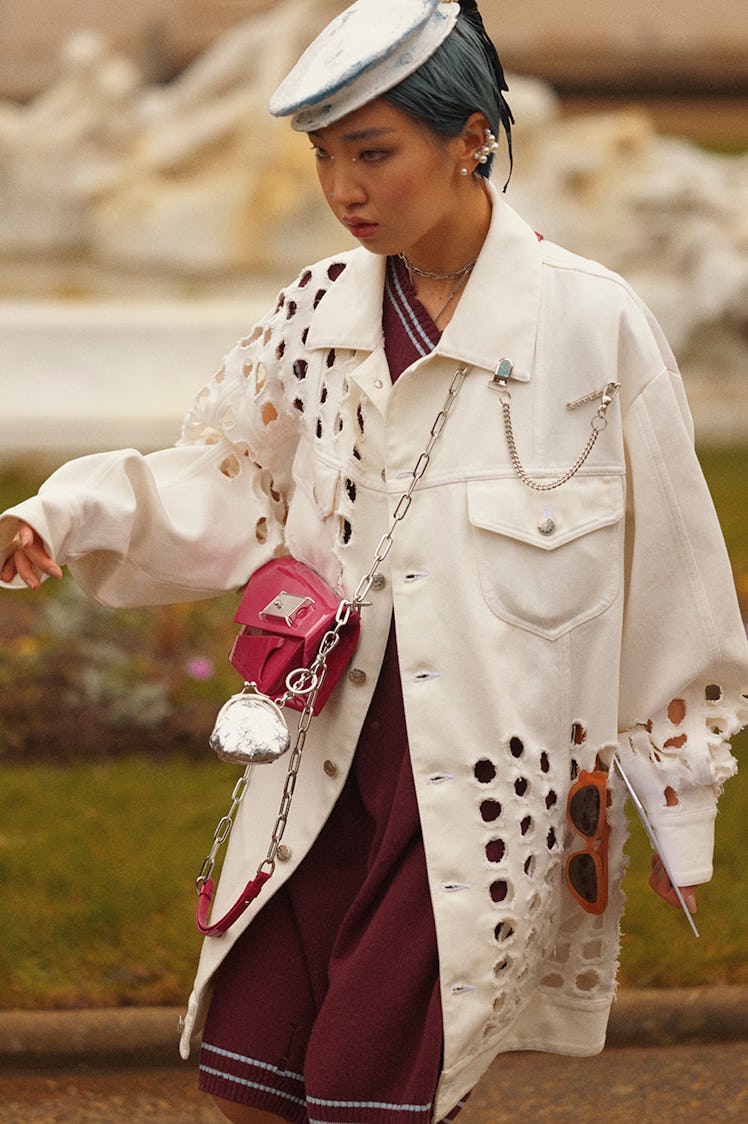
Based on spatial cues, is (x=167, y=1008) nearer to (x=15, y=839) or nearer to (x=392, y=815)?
(x=15, y=839)

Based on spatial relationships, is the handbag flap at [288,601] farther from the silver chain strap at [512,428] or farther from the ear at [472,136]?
the ear at [472,136]

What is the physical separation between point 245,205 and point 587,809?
9.89 meters

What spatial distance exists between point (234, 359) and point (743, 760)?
129 inches

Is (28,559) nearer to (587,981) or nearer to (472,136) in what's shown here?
(472,136)

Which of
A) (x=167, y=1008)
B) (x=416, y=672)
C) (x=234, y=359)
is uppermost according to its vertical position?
(x=234, y=359)

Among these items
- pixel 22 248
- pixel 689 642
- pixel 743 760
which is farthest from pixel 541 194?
pixel 689 642

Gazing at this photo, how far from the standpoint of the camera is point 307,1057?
292 cm

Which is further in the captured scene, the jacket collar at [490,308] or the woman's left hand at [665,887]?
the woman's left hand at [665,887]

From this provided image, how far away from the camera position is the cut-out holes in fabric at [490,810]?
2.92 meters

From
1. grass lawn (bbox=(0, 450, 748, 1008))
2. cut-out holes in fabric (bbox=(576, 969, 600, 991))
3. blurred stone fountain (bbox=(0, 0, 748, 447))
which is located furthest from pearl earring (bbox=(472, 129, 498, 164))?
blurred stone fountain (bbox=(0, 0, 748, 447))

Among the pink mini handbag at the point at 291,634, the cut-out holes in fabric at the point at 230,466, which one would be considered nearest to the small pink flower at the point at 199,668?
the cut-out holes in fabric at the point at 230,466

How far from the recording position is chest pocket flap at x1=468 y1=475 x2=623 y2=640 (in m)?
2.89

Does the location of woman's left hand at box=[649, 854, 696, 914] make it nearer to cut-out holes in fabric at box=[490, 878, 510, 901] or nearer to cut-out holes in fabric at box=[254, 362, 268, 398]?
cut-out holes in fabric at box=[490, 878, 510, 901]

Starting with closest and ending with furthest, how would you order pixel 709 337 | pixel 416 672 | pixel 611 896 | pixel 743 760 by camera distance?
pixel 416 672
pixel 611 896
pixel 743 760
pixel 709 337
